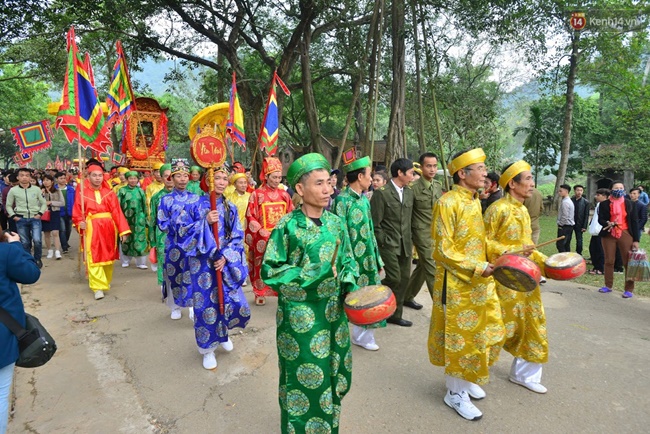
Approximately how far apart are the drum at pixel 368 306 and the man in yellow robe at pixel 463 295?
3.10 feet

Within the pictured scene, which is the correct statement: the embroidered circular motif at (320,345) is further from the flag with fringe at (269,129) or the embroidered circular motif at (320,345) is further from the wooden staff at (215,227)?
the flag with fringe at (269,129)

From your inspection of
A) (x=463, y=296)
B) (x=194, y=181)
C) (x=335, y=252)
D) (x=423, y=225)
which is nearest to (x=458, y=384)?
(x=463, y=296)

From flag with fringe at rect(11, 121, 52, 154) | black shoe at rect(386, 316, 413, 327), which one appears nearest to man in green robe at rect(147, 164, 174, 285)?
black shoe at rect(386, 316, 413, 327)

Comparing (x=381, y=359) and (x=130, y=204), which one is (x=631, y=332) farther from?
(x=130, y=204)

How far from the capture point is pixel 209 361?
3906 mm

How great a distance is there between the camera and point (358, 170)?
14.3ft

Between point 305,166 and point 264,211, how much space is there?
335 cm

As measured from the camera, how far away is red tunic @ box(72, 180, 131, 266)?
6176 mm

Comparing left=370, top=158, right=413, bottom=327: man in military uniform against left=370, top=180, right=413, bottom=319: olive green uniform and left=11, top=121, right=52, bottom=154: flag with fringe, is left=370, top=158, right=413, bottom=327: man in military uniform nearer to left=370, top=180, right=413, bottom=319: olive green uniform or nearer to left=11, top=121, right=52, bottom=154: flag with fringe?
left=370, top=180, right=413, bottom=319: olive green uniform

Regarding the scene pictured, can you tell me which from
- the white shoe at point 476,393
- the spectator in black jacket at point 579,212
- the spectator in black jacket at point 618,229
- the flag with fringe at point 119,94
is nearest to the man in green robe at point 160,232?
the flag with fringe at point 119,94

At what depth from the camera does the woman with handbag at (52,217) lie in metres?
9.15

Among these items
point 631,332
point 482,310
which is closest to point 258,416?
point 482,310

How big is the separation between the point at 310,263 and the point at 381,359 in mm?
2238

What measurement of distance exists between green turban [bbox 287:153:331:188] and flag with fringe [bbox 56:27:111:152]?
15.1 ft
